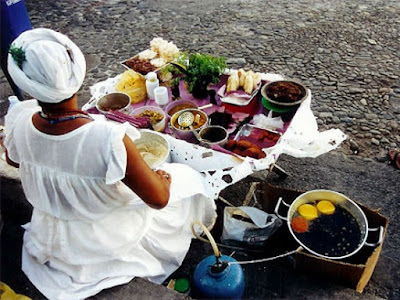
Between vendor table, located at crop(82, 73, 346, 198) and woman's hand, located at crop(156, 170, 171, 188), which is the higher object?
woman's hand, located at crop(156, 170, 171, 188)

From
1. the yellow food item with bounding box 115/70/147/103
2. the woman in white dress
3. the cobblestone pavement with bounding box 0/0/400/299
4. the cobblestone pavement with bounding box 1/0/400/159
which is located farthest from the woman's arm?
the cobblestone pavement with bounding box 1/0/400/159

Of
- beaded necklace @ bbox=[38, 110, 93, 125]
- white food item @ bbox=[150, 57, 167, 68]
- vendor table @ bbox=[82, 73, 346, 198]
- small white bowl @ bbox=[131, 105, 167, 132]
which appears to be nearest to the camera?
beaded necklace @ bbox=[38, 110, 93, 125]

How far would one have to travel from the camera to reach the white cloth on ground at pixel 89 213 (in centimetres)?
221

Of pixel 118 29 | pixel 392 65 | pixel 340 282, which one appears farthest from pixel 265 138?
pixel 118 29

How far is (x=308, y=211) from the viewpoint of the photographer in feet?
10.3

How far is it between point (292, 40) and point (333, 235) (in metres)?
4.69

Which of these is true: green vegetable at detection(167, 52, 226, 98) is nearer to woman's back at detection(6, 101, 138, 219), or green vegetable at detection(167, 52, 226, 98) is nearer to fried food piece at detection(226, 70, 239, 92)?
fried food piece at detection(226, 70, 239, 92)

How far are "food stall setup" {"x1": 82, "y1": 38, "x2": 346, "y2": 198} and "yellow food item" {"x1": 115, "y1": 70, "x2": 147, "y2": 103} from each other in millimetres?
10

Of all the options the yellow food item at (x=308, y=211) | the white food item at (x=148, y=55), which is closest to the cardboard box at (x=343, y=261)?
the yellow food item at (x=308, y=211)

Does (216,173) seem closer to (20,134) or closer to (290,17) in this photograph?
(20,134)

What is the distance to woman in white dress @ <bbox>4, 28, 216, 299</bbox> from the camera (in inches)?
82.3

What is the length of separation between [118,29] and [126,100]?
15.6 feet

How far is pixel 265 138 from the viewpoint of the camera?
3197 millimetres

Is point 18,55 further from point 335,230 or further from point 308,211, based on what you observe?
point 335,230
